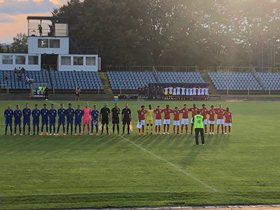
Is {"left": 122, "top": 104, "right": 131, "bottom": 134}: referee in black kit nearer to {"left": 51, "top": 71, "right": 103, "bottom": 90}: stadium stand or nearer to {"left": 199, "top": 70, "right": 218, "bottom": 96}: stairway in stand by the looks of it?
{"left": 51, "top": 71, "right": 103, "bottom": 90}: stadium stand

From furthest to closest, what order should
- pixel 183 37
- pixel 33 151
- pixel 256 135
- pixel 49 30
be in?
pixel 183 37 < pixel 49 30 < pixel 256 135 < pixel 33 151

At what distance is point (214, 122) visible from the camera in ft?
95.8

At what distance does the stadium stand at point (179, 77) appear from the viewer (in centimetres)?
7312

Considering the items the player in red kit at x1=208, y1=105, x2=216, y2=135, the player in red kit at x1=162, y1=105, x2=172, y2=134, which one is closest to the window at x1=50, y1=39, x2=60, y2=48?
the player in red kit at x1=162, y1=105, x2=172, y2=134

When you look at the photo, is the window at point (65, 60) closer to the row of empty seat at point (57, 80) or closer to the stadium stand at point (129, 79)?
the row of empty seat at point (57, 80)

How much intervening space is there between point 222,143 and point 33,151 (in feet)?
28.8

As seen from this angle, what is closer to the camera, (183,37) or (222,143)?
(222,143)

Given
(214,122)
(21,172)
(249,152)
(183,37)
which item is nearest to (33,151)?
(21,172)

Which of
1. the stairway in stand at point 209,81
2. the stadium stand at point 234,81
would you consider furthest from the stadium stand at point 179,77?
the stadium stand at point 234,81

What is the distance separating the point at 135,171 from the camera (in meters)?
17.1

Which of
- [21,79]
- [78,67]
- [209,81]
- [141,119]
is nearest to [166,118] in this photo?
[141,119]

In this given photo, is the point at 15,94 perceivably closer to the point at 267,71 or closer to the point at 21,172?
the point at 267,71

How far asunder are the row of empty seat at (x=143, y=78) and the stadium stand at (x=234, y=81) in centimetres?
225

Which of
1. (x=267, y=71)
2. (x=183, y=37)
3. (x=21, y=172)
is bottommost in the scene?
(x=21, y=172)
